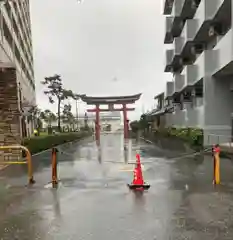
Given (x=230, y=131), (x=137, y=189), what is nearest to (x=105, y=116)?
(x=230, y=131)

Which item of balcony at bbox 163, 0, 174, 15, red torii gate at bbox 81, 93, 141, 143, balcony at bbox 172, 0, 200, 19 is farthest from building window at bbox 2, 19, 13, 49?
red torii gate at bbox 81, 93, 141, 143

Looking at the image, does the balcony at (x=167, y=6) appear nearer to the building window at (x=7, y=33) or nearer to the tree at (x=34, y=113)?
the building window at (x=7, y=33)

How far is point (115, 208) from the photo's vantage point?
7.54m

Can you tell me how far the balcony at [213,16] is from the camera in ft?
70.0

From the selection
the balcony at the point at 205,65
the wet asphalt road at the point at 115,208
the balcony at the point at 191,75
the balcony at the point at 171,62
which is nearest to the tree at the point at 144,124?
the balcony at the point at 171,62

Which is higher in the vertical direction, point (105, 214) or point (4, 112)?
point (4, 112)

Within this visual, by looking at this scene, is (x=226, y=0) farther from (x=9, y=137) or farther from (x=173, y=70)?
(x=173, y=70)

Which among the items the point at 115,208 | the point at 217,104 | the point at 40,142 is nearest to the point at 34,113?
the point at 40,142

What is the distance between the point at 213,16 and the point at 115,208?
1852cm

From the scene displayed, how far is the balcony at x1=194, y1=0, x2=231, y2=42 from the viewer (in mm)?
21341

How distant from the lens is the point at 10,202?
836 centimetres

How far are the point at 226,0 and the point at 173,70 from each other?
23.7 metres

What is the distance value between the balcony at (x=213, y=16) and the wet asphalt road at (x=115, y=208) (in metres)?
12.8

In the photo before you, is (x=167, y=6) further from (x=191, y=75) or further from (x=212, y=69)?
(x=212, y=69)
